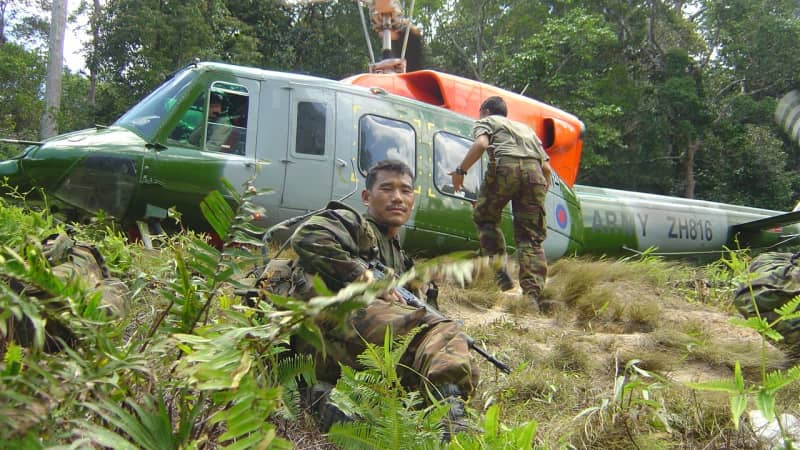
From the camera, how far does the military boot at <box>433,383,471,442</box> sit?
4.76ft

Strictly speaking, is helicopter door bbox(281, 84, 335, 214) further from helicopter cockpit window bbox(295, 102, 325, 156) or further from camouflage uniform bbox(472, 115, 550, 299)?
camouflage uniform bbox(472, 115, 550, 299)

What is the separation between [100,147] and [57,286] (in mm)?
4341

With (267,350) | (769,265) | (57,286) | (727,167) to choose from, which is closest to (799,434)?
(769,265)

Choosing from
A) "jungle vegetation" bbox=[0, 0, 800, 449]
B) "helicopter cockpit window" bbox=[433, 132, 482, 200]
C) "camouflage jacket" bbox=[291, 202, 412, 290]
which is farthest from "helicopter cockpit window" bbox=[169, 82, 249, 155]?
"camouflage jacket" bbox=[291, 202, 412, 290]

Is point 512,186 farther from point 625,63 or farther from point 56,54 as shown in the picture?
point 625,63

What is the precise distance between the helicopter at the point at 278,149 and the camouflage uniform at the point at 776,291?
2790 millimetres

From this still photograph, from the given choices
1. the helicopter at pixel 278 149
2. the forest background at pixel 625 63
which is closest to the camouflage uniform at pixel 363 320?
the helicopter at pixel 278 149

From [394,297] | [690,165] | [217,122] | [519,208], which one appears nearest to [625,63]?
[690,165]

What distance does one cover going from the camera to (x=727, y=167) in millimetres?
20031

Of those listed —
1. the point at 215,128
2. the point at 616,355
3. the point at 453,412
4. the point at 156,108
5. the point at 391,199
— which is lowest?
the point at 616,355

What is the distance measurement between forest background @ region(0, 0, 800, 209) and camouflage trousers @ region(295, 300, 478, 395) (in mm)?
14898

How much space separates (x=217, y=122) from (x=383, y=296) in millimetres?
3718

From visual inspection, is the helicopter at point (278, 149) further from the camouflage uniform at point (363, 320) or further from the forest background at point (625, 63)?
the forest background at point (625, 63)

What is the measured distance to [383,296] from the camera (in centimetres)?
193
